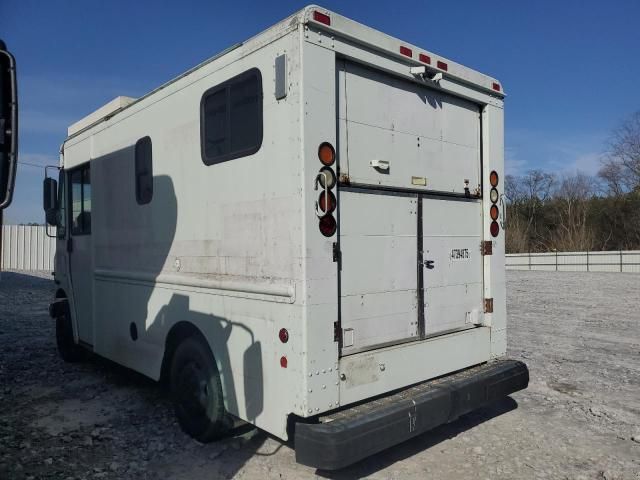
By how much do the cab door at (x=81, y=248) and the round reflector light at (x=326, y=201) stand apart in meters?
3.76

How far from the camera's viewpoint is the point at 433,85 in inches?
168

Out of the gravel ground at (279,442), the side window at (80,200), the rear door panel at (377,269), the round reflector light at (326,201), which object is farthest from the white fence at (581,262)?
the round reflector light at (326,201)

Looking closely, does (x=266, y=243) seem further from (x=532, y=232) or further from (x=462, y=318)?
(x=532, y=232)

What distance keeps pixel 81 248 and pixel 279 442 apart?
3.59 meters

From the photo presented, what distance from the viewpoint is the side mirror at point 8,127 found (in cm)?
213

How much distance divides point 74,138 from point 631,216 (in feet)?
117

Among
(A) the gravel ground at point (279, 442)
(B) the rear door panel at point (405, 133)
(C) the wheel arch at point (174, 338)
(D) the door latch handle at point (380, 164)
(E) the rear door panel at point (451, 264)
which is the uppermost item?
(B) the rear door panel at point (405, 133)

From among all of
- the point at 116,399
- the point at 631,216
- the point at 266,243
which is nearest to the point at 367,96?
the point at 266,243

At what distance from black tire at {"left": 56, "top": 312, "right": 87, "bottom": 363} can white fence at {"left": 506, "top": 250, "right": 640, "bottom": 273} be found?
25.8 m

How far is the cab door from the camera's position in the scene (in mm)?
6184

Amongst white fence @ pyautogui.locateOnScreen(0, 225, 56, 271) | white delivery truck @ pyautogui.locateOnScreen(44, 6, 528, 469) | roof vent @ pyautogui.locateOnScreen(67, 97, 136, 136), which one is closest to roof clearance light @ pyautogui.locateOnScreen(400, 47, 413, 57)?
white delivery truck @ pyautogui.locateOnScreen(44, 6, 528, 469)

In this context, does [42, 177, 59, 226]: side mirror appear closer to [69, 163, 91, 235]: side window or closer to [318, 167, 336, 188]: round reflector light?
[69, 163, 91, 235]: side window

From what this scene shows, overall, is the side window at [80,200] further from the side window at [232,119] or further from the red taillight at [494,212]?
the red taillight at [494,212]

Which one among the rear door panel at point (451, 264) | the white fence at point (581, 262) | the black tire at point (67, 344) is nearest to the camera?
the rear door panel at point (451, 264)
